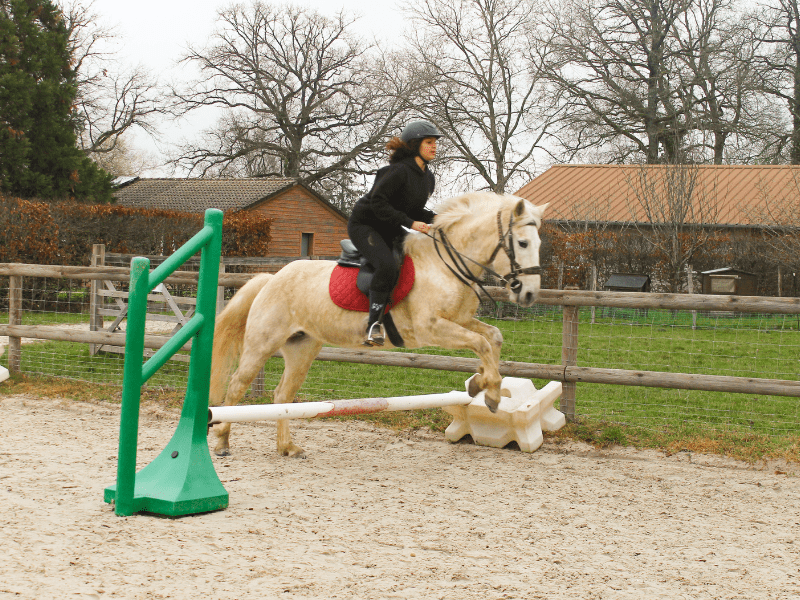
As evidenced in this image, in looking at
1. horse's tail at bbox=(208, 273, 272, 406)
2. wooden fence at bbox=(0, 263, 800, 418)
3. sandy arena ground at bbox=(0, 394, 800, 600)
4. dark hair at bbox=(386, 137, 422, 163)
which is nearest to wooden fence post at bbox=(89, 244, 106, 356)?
wooden fence at bbox=(0, 263, 800, 418)

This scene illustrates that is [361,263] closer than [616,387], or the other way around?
[361,263]

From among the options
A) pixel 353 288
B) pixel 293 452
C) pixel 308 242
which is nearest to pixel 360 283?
pixel 353 288

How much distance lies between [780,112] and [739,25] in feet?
12.9

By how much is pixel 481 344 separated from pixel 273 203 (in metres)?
29.4

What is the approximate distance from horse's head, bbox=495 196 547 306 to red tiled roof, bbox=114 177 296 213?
27698mm

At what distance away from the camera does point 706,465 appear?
5656 mm

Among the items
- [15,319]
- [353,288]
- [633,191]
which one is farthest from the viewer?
[633,191]

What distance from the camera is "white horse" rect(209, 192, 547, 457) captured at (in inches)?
188

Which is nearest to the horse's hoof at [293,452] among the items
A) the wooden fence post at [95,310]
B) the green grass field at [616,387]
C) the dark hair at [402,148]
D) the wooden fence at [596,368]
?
the green grass field at [616,387]

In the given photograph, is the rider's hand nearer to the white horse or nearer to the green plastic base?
the white horse

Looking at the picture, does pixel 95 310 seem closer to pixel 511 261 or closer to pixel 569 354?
pixel 569 354

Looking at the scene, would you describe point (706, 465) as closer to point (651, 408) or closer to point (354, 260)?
point (651, 408)

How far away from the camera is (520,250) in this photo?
4.71m

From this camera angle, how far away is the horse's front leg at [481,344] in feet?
15.6
